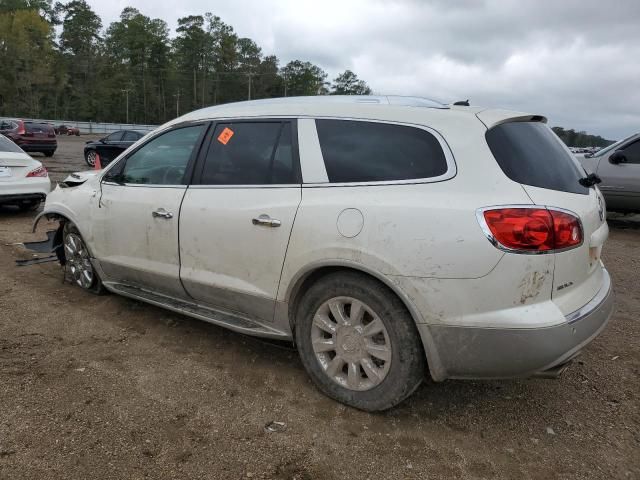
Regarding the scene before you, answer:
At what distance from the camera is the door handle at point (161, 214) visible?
350cm

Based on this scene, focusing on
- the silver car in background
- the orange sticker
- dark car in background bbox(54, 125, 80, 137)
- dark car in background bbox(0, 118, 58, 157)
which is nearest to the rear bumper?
the orange sticker

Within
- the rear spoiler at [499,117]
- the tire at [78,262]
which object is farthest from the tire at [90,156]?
the rear spoiler at [499,117]

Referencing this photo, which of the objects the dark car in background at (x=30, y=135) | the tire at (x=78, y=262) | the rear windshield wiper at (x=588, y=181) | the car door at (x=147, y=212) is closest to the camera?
the rear windshield wiper at (x=588, y=181)

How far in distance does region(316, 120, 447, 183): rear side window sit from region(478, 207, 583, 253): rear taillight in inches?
14.7

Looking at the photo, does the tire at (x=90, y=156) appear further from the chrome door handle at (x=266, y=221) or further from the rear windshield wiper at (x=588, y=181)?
the rear windshield wiper at (x=588, y=181)

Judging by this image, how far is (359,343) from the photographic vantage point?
2.76 meters

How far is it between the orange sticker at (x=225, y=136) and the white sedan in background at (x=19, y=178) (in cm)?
601

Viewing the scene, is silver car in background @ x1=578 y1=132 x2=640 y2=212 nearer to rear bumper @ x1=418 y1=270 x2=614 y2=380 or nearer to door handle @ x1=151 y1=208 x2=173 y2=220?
rear bumper @ x1=418 y1=270 x2=614 y2=380

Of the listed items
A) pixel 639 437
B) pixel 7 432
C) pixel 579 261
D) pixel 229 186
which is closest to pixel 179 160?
pixel 229 186

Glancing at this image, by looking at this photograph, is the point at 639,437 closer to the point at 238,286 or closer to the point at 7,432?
the point at 238,286

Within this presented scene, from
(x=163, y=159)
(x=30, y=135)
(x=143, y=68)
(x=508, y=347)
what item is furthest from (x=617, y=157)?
(x=143, y=68)

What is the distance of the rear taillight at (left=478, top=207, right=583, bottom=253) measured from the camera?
7.64ft

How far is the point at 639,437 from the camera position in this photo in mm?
2697

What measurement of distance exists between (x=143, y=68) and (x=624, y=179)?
10132 centimetres
